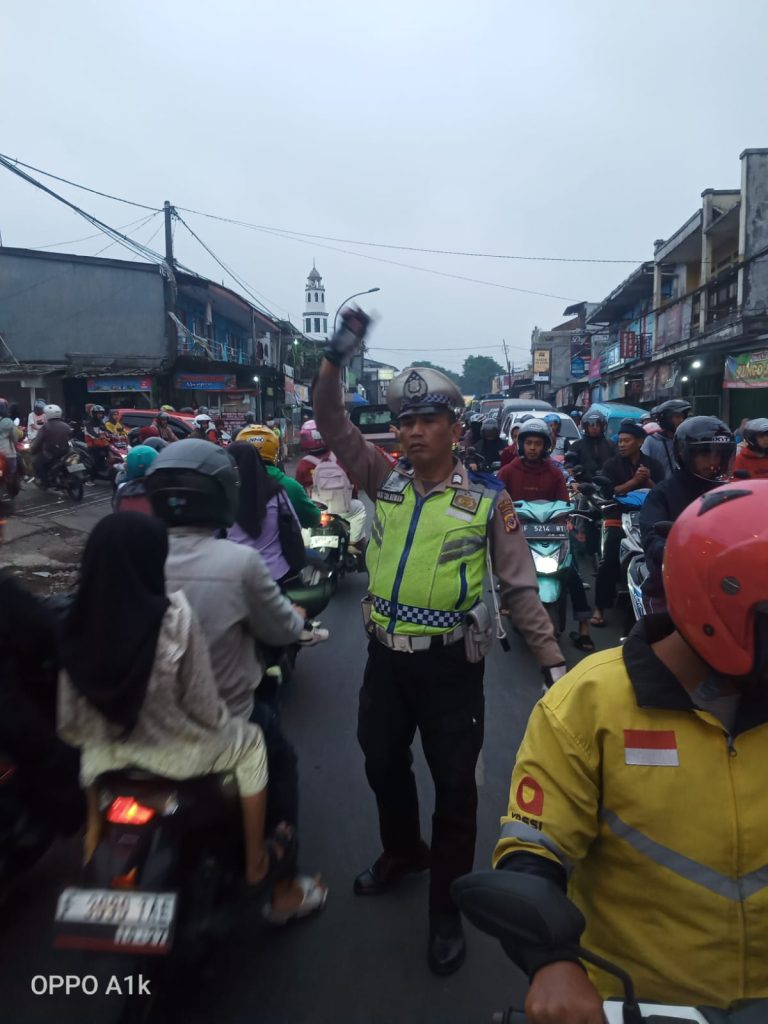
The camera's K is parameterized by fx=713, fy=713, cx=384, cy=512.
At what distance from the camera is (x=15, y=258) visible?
2205 centimetres

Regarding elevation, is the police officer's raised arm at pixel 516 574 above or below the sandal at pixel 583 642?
above

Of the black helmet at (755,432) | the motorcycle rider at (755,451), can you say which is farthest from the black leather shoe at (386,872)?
the black helmet at (755,432)

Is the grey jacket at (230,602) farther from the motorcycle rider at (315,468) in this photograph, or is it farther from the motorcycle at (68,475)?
the motorcycle at (68,475)

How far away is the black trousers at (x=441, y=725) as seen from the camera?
2.53m

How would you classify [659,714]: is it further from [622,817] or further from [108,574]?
[108,574]

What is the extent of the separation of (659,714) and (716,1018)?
19.6 inches

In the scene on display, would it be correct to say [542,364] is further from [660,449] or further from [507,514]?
[507,514]

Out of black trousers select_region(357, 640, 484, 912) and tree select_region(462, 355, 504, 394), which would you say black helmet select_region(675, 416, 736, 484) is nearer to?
black trousers select_region(357, 640, 484, 912)

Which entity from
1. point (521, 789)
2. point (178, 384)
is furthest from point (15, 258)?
point (521, 789)

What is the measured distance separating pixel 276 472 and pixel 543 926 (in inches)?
143

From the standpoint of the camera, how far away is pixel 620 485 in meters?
6.53

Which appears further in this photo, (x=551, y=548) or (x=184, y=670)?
(x=551, y=548)

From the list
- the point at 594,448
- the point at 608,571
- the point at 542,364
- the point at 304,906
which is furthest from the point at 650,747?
the point at 542,364

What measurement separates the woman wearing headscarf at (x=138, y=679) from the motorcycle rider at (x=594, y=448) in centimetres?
697
